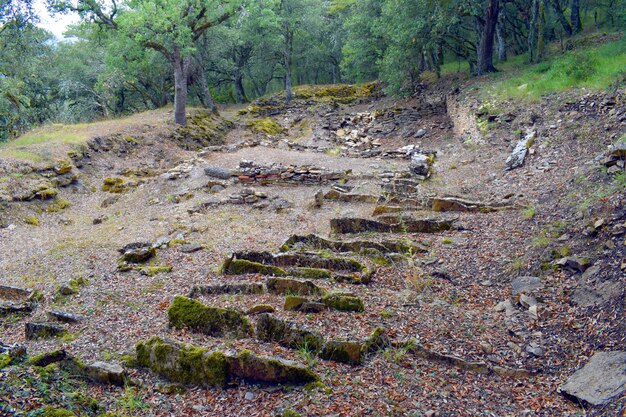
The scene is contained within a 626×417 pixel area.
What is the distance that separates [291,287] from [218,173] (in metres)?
9.83

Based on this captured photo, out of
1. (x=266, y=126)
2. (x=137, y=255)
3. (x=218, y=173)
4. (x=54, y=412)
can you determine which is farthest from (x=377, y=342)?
(x=266, y=126)

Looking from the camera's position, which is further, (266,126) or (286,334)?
(266,126)

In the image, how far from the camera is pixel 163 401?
180 inches

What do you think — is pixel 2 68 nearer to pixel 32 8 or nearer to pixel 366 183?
pixel 32 8

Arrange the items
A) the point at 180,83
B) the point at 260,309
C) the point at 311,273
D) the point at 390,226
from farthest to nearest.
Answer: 1. the point at 180,83
2. the point at 390,226
3. the point at 311,273
4. the point at 260,309

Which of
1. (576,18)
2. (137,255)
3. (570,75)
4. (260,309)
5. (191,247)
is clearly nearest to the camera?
(260,309)

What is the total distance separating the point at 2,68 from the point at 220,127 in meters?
10.3

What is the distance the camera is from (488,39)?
21672 mm

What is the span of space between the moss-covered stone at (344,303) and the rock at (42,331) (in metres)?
3.59

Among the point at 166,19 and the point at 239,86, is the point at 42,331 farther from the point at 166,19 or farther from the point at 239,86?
the point at 239,86

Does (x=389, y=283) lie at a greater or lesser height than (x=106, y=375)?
lesser

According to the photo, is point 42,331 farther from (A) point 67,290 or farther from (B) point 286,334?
(B) point 286,334

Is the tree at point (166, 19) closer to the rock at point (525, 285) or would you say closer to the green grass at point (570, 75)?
the green grass at point (570, 75)

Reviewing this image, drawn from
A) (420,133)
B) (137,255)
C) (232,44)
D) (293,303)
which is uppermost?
(232,44)
